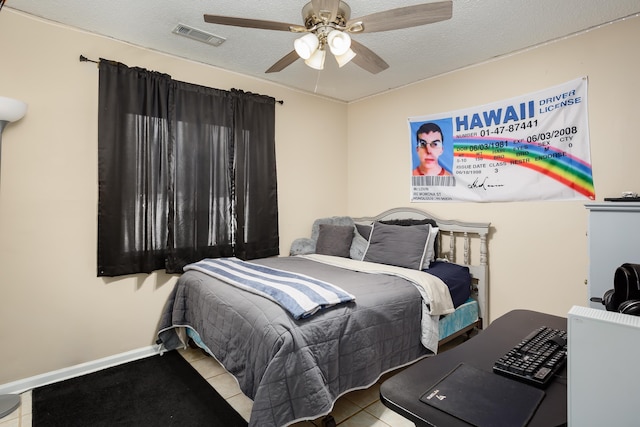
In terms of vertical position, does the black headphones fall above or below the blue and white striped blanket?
above

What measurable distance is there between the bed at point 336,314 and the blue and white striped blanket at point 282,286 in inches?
0.5

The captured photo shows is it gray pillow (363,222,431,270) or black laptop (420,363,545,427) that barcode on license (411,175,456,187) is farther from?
black laptop (420,363,545,427)

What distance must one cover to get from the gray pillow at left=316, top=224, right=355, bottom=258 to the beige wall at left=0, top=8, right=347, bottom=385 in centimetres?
160

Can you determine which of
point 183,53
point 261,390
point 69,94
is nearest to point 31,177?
point 69,94

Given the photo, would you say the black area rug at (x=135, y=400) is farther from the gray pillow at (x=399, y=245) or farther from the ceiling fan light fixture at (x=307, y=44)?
the ceiling fan light fixture at (x=307, y=44)

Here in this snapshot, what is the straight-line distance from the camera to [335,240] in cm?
354

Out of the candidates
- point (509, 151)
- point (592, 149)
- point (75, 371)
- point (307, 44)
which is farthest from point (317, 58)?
point (75, 371)

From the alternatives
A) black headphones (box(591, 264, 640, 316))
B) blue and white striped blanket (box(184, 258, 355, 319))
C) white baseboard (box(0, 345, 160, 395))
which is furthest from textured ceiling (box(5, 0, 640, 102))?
white baseboard (box(0, 345, 160, 395))

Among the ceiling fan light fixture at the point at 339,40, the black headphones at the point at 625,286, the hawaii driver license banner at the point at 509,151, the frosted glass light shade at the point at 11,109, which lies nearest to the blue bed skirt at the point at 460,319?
the hawaii driver license banner at the point at 509,151

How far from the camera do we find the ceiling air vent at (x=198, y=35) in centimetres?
251

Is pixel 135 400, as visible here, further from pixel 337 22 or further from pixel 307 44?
pixel 337 22

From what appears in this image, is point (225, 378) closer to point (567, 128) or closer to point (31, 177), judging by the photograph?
point (31, 177)

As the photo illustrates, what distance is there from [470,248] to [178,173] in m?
2.82

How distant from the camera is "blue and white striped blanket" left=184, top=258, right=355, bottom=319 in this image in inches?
72.2
